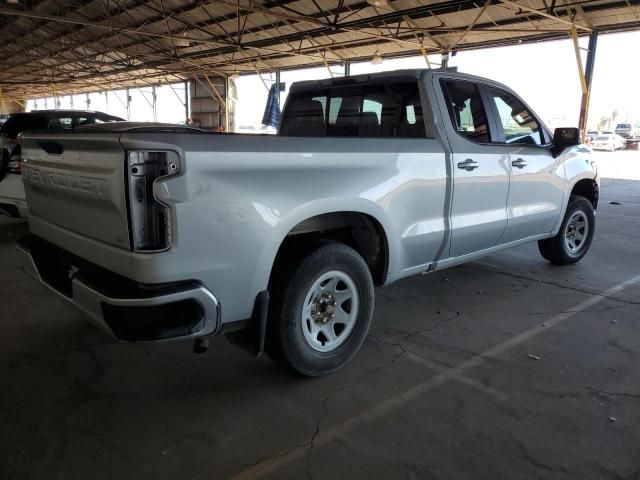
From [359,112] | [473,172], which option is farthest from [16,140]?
[473,172]

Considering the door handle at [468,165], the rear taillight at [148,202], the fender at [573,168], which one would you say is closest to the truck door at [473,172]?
the door handle at [468,165]

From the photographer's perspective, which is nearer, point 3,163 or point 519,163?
point 519,163

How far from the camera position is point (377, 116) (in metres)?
3.83

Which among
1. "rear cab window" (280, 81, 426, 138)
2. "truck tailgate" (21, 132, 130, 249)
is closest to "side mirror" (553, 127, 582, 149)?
"rear cab window" (280, 81, 426, 138)

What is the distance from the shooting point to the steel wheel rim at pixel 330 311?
2.82m

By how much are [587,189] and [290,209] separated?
14.5 feet

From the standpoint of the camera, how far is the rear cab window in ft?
11.9

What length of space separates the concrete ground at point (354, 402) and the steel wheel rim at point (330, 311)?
244 millimetres

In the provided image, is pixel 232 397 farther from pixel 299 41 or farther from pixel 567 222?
pixel 299 41

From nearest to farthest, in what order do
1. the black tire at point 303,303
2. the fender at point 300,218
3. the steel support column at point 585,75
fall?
the fender at point 300,218
the black tire at point 303,303
the steel support column at point 585,75

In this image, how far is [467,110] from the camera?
3791 mm

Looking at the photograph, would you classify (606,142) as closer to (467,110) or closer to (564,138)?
(564,138)

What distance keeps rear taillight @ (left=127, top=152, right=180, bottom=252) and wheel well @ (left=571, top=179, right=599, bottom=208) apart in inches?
189

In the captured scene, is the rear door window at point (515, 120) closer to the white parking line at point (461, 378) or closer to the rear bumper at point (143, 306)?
the white parking line at point (461, 378)
